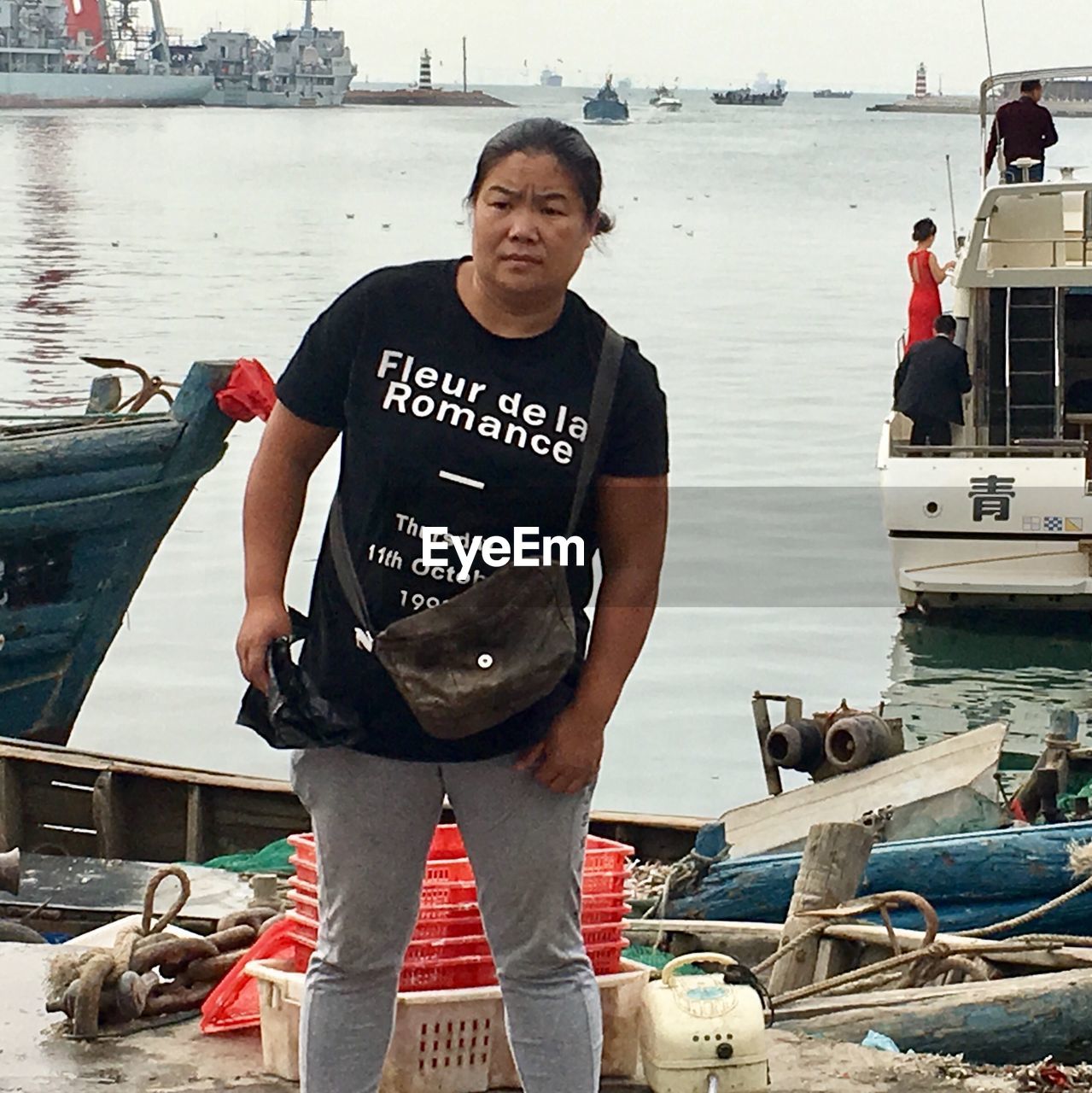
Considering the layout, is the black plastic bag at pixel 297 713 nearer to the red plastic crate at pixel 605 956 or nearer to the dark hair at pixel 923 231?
the red plastic crate at pixel 605 956

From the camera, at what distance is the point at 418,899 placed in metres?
3.51

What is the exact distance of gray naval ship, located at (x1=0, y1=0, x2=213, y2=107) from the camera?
15025 centimetres

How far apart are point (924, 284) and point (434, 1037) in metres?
13.2

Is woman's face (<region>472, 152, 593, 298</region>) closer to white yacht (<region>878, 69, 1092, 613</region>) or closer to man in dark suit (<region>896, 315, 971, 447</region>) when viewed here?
white yacht (<region>878, 69, 1092, 613</region>)

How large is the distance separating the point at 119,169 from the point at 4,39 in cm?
5441

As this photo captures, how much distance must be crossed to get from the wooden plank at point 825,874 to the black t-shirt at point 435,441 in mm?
2202

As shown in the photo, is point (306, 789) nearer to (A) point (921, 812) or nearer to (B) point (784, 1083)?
(B) point (784, 1083)

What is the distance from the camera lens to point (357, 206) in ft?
246

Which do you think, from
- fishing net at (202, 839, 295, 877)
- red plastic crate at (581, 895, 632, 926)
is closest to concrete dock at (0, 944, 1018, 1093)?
red plastic crate at (581, 895, 632, 926)

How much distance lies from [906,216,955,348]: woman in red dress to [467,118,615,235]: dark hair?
13.4m

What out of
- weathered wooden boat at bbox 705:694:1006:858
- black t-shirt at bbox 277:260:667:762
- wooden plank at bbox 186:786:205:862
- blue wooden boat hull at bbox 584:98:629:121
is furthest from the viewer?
blue wooden boat hull at bbox 584:98:629:121

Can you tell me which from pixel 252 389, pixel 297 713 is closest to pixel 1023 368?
pixel 252 389

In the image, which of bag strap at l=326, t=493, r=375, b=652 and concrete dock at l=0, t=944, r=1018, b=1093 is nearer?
bag strap at l=326, t=493, r=375, b=652

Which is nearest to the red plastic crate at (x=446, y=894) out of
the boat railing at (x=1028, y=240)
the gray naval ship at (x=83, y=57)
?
the boat railing at (x=1028, y=240)
